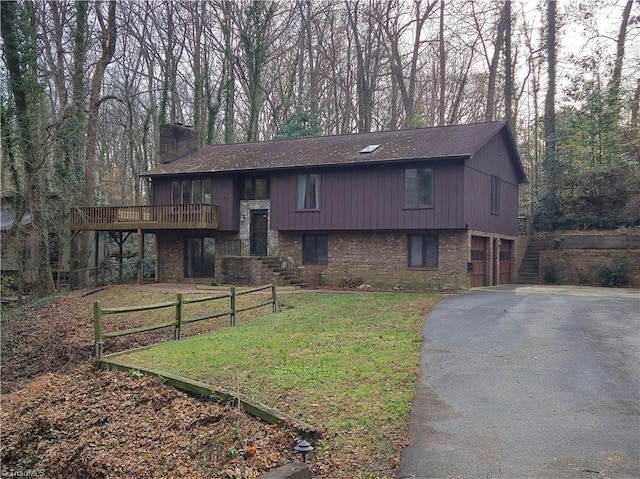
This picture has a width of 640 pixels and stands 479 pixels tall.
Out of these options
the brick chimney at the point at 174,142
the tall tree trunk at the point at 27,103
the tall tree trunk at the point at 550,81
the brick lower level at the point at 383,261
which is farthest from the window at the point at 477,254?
the tall tree trunk at the point at 27,103

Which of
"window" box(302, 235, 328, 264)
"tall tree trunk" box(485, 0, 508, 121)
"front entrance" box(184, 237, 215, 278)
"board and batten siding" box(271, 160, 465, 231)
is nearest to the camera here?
"board and batten siding" box(271, 160, 465, 231)

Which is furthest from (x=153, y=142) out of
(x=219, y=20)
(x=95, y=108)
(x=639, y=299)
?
(x=639, y=299)

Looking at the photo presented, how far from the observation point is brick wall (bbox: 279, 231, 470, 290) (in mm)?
20312

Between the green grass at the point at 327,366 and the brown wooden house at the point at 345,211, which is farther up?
the brown wooden house at the point at 345,211

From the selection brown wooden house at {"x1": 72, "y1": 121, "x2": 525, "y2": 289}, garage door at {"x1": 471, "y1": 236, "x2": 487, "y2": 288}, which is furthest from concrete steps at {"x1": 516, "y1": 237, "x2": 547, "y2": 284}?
garage door at {"x1": 471, "y1": 236, "x2": 487, "y2": 288}

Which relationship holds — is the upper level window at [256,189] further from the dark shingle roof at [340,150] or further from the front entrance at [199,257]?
the front entrance at [199,257]

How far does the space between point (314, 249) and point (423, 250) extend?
4791 mm

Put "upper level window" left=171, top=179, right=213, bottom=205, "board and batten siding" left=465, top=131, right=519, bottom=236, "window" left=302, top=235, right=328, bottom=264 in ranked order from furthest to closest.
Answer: "upper level window" left=171, top=179, right=213, bottom=205 < "window" left=302, top=235, right=328, bottom=264 < "board and batten siding" left=465, top=131, right=519, bottom=236

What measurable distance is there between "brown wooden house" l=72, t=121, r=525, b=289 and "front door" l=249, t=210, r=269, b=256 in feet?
0.16

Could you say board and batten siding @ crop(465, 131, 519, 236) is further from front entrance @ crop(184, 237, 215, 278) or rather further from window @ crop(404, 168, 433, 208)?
front entrance @ crop(184, 237, 215, 278)

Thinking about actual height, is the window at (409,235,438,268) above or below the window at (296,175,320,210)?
below

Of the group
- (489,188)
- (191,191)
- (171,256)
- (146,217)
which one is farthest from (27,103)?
(489,188)

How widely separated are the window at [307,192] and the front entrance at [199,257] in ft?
16.6

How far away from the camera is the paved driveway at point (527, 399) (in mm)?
5227
